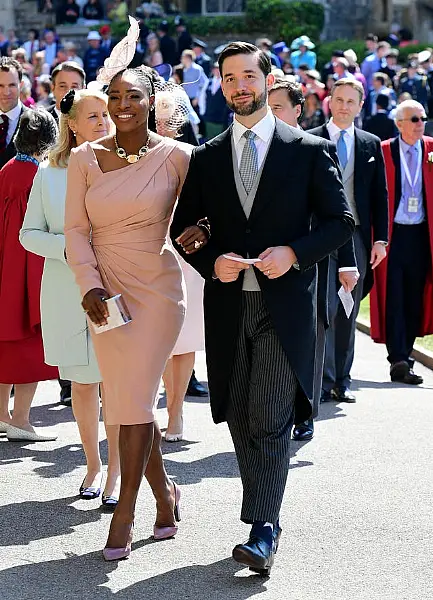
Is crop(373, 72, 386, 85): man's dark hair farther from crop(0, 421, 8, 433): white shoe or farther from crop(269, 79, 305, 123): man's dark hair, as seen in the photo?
crop(0, 421, 8, 433): white shoe

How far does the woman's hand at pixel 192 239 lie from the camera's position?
5.51m

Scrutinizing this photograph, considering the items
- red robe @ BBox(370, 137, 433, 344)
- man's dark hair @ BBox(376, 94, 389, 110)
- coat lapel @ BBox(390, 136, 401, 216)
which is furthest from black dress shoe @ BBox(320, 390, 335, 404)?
man's dark hair @ BBox(376, 94, 389, 110)

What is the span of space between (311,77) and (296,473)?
44.4 feet

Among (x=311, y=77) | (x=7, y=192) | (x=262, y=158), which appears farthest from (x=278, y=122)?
(x=311, y=77)

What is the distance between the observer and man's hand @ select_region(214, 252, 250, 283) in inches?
212

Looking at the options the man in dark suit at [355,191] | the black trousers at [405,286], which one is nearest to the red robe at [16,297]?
the man in dark suit at [355,191]

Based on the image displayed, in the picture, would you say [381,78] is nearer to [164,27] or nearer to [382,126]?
[382,126]

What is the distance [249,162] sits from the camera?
558 cm

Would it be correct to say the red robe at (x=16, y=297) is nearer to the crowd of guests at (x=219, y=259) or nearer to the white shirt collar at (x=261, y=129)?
the crowd of guests at (x=219, y=259)

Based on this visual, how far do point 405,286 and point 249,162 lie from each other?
18.8 ft

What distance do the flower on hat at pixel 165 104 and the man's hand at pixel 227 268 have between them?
2009 mm

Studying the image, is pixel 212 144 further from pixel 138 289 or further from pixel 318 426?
pixel 318 426

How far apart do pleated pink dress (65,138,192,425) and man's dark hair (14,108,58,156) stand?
243 cm

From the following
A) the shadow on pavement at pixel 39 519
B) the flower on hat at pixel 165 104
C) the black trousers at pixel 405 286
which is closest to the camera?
the shadow on pavement at pixel 39 519
